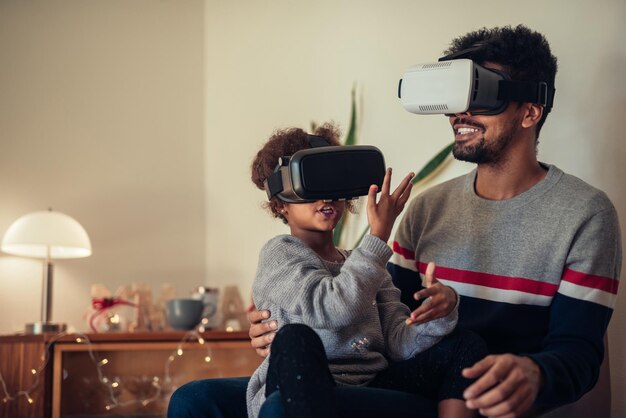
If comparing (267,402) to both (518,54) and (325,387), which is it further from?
(518,54)

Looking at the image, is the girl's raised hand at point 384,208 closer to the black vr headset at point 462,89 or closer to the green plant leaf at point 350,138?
the black vr headset at point 462,89

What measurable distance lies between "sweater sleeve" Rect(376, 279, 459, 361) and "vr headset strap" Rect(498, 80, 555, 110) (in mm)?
404

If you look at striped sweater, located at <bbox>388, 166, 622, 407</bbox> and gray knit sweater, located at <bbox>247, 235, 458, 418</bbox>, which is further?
striped sweater, located at <bbox>388, 166, 622, 407</bbox>

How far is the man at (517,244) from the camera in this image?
152 centimetres

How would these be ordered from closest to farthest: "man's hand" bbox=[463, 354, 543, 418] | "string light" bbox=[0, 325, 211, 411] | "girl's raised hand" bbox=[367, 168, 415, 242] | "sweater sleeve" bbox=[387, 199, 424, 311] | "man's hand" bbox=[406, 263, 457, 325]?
"man's hand" bbox=[463, 354, 543, 418] → "man's hand" bbox=[406, 263, 457, 325] → "girl's raised hand" bbox=[367, 168, 415, 242] → "sweater sleeve" bbox=[387, 199, 424, 311] → "string light" bbox=[0, 325, 211, 411]

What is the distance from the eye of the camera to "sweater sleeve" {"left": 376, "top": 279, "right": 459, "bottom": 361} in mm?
1339

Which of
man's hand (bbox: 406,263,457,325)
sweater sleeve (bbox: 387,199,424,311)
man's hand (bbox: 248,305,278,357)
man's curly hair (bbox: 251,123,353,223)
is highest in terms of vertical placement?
man's curly hair (bbox: 251,123,353,223)

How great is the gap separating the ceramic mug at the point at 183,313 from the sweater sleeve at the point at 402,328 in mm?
1289

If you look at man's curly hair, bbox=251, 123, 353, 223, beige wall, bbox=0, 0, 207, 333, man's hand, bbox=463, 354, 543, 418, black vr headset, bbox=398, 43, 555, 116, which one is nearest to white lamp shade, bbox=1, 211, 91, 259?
beige wall, bbox=0, 0, 207, 333

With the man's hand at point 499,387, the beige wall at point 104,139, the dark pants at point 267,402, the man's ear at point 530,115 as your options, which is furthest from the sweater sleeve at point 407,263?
the beige wall at point 104,139

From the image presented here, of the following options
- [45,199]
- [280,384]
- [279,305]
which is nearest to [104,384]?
[45,199]

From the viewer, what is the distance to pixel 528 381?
1227 millimetres

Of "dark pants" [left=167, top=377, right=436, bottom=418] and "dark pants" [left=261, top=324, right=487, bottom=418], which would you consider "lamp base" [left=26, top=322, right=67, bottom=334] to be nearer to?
"dark pants" [left=167, top=377, right=436, bottom=418]

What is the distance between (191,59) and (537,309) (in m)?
1.95
